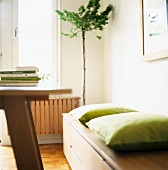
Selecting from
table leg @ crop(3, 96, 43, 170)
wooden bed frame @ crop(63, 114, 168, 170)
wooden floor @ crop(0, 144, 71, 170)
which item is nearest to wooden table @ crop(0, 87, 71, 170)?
table leg @ crop(3, 96, 43, 170)

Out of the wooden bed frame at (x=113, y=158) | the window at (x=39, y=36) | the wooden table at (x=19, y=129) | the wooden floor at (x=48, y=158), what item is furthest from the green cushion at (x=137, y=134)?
the window at (x=39, y=36)

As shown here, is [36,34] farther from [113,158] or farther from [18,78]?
[113,158]

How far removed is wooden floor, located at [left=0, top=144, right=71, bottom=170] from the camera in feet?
8.09

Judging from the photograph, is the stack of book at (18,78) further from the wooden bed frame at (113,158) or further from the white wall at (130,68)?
the white wall at (130,68)

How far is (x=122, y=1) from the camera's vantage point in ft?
9.00

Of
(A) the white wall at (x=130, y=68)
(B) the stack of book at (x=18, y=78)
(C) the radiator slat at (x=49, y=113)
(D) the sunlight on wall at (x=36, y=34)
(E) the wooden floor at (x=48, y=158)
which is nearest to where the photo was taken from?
(B) the stack of book at (x=18, y=78)

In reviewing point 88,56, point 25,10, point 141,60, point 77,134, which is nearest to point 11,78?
point 77,134

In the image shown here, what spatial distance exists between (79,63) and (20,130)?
96.2 inches

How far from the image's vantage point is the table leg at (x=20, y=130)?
43.1 inches

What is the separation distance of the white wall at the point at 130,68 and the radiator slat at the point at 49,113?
0.57m

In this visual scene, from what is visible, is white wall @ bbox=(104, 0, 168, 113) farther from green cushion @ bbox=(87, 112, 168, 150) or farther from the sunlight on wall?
the sunlight on wall

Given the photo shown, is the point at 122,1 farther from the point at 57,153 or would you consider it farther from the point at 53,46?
the point at 57,153

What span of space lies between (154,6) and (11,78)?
120 cm

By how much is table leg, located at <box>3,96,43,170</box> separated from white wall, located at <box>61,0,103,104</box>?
236 cm
